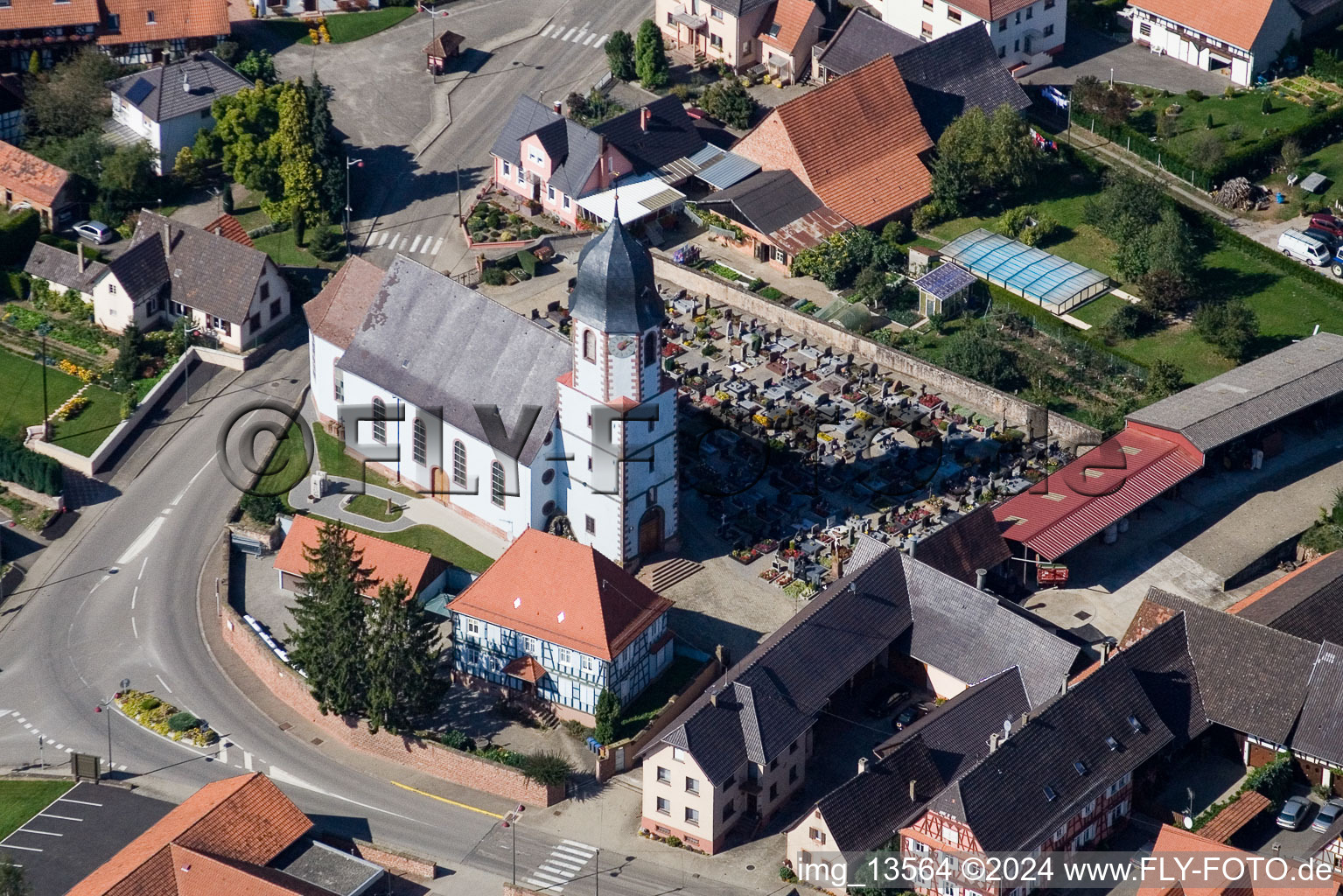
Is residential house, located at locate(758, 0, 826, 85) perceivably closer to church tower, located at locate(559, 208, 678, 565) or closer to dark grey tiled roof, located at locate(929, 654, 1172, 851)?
church tower, located at locate(559, 208, 678, 565)

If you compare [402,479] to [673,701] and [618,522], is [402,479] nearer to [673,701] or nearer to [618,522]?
[618,522]

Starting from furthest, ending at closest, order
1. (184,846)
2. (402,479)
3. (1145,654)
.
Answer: (402,479) → (1145,654) → (184,846)

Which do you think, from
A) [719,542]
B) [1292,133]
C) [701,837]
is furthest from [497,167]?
[701,837]

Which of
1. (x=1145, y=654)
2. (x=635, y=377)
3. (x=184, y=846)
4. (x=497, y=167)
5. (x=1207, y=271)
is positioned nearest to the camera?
(x=184, y=846)

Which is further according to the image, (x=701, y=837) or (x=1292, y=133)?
(x=1292, y=133)

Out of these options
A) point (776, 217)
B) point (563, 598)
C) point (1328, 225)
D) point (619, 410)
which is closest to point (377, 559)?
point (563, 598)

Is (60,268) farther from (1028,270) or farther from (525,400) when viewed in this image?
(1028,270)
